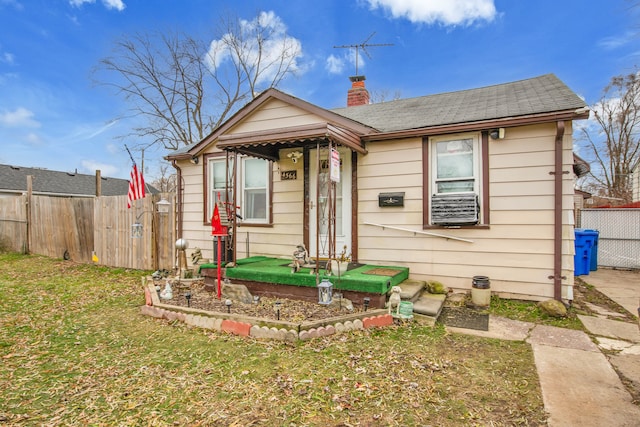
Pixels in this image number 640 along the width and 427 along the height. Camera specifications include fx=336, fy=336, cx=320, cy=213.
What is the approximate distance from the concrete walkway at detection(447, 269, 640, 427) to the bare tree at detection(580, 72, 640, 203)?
18.8m

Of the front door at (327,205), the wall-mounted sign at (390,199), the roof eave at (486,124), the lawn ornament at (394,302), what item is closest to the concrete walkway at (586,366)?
the lawn ornament at (394,302)

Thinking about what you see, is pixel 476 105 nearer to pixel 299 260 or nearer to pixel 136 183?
pixel 299 260

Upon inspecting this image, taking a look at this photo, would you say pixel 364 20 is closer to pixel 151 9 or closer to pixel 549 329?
pixel 151 9

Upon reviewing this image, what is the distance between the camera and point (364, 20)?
34.8 ft

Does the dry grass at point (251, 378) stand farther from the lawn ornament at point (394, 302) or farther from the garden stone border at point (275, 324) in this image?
the lawn ornament at point (394, 302)

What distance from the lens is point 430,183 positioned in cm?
562

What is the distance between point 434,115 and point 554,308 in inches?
140

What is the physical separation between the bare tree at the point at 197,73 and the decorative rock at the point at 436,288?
14375 mm

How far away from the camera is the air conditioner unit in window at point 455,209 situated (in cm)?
525

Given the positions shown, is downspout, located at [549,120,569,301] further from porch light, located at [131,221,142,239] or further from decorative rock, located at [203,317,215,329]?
porch light, located at [131,221,142,239]

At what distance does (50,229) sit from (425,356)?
11452 millimetres

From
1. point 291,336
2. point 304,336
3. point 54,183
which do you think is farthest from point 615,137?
point 54,183

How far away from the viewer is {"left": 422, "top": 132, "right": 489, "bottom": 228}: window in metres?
5.26

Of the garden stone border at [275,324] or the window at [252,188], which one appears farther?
the window at [252,188]
